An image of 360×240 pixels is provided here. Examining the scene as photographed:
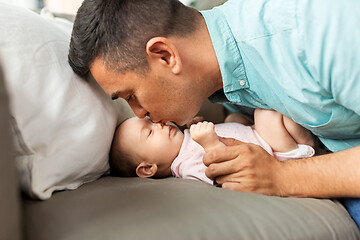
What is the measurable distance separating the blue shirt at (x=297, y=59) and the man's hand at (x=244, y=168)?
0.60 feet

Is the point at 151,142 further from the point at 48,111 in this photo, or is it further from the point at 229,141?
the point at 48,111

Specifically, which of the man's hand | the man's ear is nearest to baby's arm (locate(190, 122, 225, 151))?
the man's hand

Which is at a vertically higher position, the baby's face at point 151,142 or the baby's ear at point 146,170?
the baby's face at point 151,142

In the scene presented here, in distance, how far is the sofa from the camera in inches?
25.7

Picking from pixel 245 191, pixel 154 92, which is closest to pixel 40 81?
pixel 154 92

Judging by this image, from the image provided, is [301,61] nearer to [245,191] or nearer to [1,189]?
[245,191]

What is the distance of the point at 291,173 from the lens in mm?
878

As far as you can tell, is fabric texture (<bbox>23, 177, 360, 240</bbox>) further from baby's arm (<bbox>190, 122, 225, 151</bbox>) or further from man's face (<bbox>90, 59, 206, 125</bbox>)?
man's face (<bbox>90, 59, 206, 125</bbox>)

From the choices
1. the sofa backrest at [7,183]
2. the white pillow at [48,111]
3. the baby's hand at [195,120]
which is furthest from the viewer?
Result: the baby's hand at [195,120]

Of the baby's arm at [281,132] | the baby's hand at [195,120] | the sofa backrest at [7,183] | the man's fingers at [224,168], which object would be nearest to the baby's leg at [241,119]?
the baby's hand at [195,120]

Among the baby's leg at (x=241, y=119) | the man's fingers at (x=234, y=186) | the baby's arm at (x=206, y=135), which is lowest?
the baby's leg at (x=241, y=119)

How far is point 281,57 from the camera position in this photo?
3.02 feet

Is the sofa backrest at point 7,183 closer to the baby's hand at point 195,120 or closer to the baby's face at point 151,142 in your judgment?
the baby's face at point 151,142

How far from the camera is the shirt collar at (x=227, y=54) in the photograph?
3.38 ft
